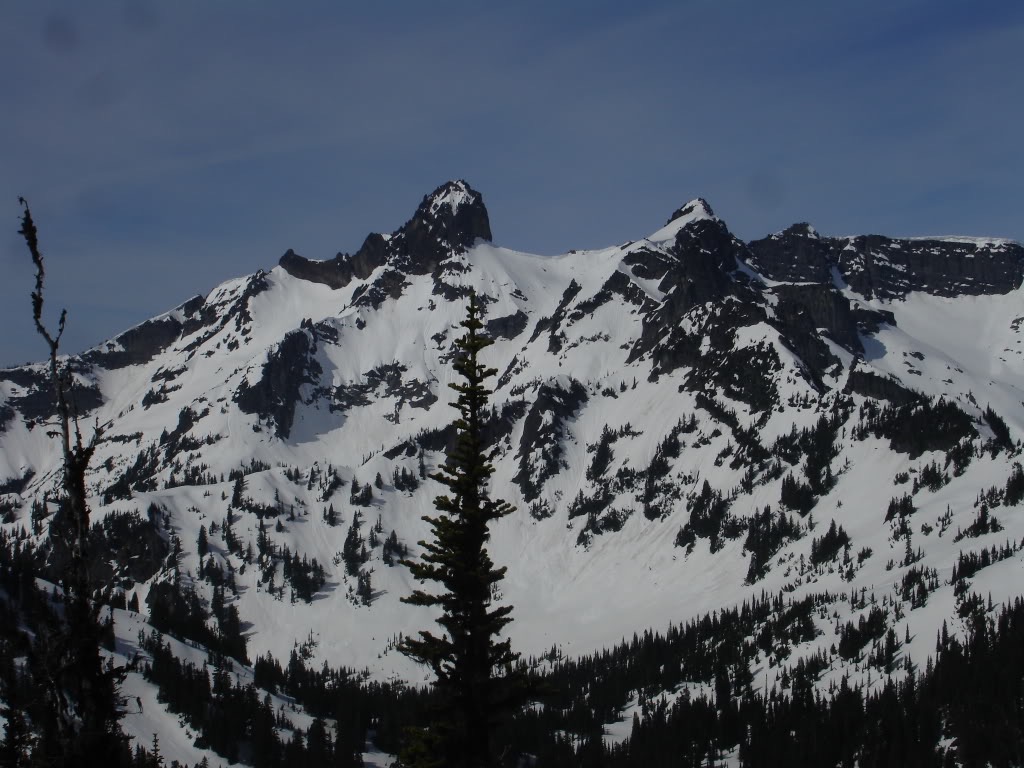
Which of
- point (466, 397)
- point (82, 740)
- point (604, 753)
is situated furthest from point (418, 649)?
point (604, 753)

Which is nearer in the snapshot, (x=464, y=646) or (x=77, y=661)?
(x=77, y=661)

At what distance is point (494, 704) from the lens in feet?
97.8

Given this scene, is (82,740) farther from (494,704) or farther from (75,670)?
(494,704)

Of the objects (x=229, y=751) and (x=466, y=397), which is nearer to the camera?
(x=466, y=397)

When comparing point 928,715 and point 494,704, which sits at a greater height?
point 928,715

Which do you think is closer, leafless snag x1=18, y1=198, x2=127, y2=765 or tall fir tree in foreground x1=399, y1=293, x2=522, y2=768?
leafless snag x1=18, y1=198, x2=127, y2=765

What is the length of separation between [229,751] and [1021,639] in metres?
129

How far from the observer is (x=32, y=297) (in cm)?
2064

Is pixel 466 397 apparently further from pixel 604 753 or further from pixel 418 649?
pixel 604 753

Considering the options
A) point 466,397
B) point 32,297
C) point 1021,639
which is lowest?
point 32,297

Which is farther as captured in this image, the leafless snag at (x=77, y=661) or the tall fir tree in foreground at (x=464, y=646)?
the tall fir tree in foreground at (x=464, y=646)

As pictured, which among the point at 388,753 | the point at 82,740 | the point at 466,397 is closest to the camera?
the point at 82,740

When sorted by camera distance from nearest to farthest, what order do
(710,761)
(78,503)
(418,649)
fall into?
1. (78,503)
2. (418,649)
3. (710,761)

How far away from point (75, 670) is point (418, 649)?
11029mm
